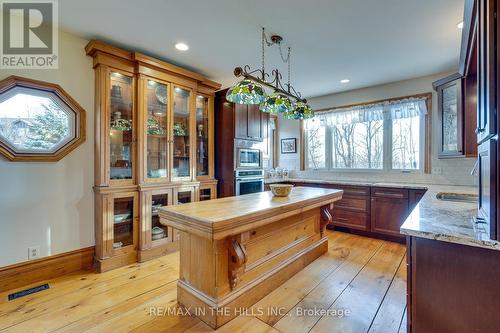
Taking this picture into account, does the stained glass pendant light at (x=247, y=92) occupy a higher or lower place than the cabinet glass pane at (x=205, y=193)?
higher

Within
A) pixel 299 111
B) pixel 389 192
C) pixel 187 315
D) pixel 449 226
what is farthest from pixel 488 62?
pixel 389 192

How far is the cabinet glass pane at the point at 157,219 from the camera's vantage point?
3182 millimetres

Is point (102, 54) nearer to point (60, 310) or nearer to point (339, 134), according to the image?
point (60, 310)

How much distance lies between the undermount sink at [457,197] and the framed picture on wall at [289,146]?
3.03 m

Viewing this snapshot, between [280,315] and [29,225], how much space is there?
2.62m

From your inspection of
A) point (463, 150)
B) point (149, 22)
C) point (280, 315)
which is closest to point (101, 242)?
point (280, 315)

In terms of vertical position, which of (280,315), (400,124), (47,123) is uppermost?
(400,124)

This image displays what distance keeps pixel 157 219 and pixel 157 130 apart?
122 centimetres

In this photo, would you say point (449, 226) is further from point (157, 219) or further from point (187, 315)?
point (157, 219)

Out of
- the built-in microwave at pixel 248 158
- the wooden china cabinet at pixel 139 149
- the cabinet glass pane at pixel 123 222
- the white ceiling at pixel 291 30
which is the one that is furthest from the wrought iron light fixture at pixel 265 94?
the cabinet glass pane at pixel 123 222

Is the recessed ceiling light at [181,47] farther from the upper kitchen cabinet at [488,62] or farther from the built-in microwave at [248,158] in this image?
the upper kitchen cabinet at [488,62]

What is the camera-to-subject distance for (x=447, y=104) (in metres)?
3.13

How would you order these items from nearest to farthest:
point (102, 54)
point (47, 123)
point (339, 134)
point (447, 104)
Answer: point (47, 123), point (102, 54), point (447, 104), point (339, 134)

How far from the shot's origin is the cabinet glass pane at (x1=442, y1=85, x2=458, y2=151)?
2.98 metres
